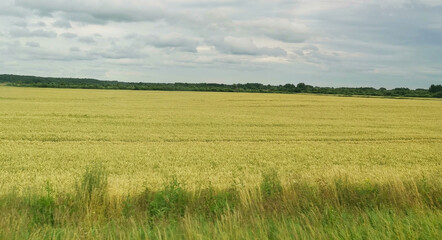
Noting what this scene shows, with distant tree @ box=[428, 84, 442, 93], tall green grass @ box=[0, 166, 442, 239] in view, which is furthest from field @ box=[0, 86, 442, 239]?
distant tree @ box=[428, 84, 442, 93]

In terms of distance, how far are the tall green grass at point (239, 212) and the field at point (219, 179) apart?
3cm

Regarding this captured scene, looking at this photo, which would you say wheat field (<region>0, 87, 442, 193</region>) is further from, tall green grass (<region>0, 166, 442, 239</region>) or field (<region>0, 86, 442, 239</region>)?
tall green grass (<region>0, 166, 442, 239</region>)

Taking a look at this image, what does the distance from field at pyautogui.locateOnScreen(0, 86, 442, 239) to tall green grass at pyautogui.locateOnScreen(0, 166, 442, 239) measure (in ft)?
0.08

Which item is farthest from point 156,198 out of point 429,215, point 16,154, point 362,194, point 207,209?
point 16,154

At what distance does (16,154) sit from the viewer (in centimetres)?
1438

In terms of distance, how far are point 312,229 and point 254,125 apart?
76.9 ft

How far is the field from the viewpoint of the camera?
4.97m

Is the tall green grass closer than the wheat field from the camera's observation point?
Yes

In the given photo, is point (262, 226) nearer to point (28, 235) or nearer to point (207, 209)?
point (207, 209)

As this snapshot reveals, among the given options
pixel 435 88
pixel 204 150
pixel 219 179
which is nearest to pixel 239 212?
pixel 219 179

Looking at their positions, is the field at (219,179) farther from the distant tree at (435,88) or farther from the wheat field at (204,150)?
the distant tree at (435,88)

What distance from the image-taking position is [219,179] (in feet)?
34.1

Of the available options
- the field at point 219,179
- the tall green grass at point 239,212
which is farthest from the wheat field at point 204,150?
the tall green grass at point 239,212

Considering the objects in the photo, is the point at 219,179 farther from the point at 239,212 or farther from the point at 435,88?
the point at 435,88
